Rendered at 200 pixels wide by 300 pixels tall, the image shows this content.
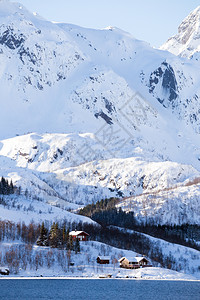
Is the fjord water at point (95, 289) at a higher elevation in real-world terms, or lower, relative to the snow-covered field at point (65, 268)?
lower

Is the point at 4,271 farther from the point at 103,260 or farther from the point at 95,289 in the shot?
the point at 95,289

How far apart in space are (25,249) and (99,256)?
1025 inches

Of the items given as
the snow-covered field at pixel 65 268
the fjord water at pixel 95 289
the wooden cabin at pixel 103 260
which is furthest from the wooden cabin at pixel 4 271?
the wooden cabin at pixel 103 260

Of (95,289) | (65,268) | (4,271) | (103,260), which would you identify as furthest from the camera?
(103,260)

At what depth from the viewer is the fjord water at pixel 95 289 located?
463 ft

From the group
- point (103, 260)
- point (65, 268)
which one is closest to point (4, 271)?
point (65, 268)

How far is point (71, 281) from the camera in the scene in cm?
17250

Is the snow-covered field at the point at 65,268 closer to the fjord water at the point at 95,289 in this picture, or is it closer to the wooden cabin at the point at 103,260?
the wooden cabin at the point at 103,260

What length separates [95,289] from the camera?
15400 cm

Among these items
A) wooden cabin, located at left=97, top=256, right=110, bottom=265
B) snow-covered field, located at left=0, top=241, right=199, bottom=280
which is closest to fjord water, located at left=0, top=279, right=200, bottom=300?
snow-covered field, located at left=0, top=241, right=199, bottom=280

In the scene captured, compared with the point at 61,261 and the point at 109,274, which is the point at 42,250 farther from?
the point at 109,274

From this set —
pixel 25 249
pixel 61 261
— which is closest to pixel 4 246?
pixel 25 249

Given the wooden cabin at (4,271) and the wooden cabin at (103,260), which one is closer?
the wooden cabin at (4,271)

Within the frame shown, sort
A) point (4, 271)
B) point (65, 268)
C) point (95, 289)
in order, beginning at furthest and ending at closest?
1. point (65, 268)
2. point (4, 271)
3. point (95, 289)
